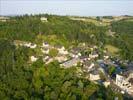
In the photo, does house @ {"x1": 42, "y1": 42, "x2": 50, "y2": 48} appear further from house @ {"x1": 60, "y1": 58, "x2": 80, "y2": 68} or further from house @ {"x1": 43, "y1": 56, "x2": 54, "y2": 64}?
house @ {"x1": 60, "y1": 58, "x2": 80, "y2": 68}

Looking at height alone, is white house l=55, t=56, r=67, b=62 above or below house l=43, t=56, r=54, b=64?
below

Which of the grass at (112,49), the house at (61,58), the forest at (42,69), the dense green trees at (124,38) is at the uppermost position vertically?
the forest at (42,69)

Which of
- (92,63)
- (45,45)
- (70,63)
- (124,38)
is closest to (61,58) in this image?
(70,63)

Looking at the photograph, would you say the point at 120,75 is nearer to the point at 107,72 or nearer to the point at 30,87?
the point at 107,72

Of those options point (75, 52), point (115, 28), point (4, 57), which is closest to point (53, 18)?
point (115, 28)

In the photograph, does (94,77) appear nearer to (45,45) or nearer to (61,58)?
(61,58)

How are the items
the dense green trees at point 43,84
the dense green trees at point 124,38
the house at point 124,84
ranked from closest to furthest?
1. the dense green trees at point 43,84
2. the house at point 124,84
3. the dense green trees at point 124,38

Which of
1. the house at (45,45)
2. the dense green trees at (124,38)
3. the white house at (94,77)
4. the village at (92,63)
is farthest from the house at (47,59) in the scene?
the dense green trees at (124,38)

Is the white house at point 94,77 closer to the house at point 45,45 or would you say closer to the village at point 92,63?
the village at point 92,63

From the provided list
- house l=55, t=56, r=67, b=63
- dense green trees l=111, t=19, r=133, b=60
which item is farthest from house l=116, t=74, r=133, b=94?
dense green trees l=111, t=19, r=133, b=60
